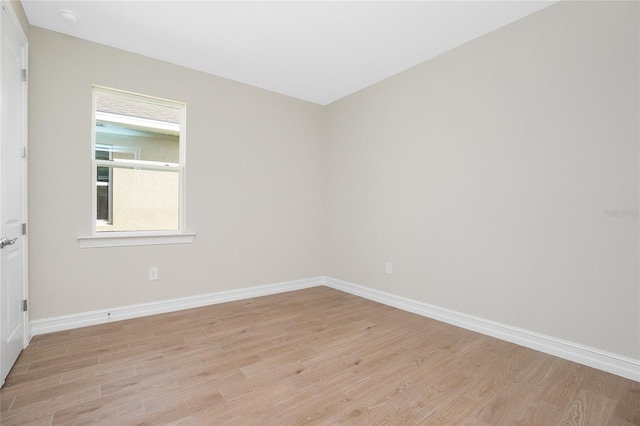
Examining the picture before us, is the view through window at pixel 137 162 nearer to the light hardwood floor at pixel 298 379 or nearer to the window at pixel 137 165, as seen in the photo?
the window at pixel 137 165

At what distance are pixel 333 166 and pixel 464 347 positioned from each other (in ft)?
9.44

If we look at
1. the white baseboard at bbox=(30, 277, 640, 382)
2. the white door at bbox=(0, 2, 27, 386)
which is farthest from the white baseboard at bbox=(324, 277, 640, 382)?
the white door at bbox=(0, 2, 27, 386)

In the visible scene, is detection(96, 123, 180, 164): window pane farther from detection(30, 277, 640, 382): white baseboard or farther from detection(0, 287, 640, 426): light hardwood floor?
detection(0, 287, 640, 426): light hardwood floor

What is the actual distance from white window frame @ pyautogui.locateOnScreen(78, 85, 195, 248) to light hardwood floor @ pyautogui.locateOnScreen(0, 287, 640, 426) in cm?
80

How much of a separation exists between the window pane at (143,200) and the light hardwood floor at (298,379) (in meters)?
0.99

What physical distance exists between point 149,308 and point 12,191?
1592mm

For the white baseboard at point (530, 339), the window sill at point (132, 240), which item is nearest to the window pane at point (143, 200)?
the window sill at point (132, 240)

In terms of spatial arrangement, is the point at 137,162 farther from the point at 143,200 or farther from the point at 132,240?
the point at 132,240

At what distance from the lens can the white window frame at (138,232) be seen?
2949 millimetres

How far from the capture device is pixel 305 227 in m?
4.46

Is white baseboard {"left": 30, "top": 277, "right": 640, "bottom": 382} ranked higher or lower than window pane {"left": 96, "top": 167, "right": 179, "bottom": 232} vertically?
lower

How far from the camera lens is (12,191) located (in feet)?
7.16

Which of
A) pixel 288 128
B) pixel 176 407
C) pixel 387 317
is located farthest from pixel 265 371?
pixel 288 128

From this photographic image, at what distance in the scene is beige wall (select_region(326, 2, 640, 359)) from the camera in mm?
2113
